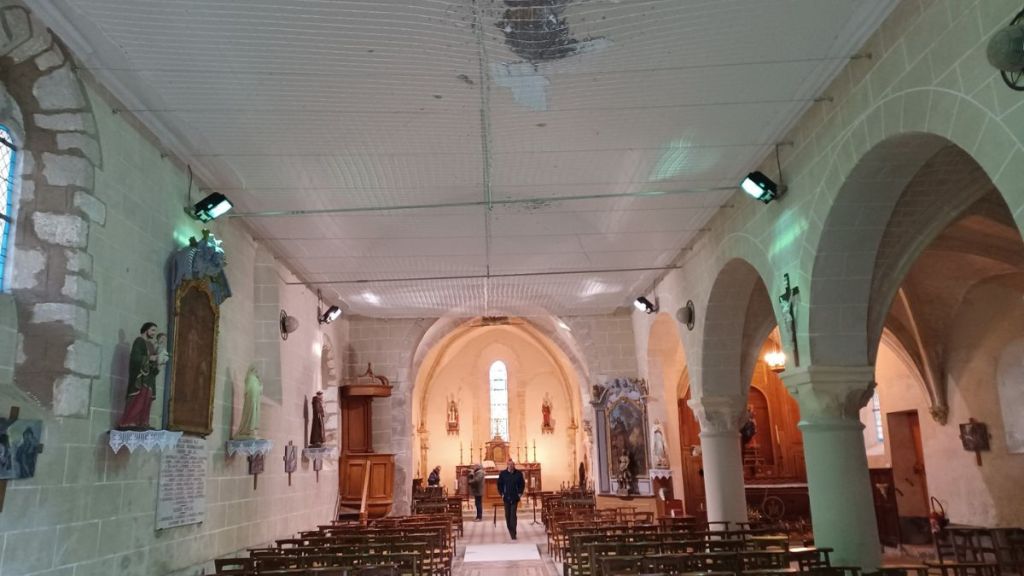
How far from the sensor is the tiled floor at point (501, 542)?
11242mm

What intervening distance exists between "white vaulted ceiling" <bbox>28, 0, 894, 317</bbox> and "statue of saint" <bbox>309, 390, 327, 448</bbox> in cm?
347

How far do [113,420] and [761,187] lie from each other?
6.34 m

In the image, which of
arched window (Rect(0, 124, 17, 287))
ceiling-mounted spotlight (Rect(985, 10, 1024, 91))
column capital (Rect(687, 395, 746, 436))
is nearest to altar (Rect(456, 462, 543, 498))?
column capital (Rect(687, 395, 746, 436))

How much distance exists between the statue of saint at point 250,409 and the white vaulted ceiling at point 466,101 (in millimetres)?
2044

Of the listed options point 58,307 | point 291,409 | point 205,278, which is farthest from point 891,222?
point 291,409

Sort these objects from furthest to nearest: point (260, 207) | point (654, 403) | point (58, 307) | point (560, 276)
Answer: point (654, 403) → point (560, 276) → point (260, 207) → point (58, 307)

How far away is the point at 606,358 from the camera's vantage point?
55.2 ft

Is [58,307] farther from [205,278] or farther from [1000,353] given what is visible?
[1000,353]

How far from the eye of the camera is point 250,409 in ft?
30.6

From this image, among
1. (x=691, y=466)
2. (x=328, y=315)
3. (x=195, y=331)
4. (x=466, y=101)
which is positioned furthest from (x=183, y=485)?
(x=691, y=466)

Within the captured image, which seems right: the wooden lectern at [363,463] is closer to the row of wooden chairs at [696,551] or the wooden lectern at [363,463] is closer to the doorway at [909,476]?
the row of wooden chairs at [696,551]

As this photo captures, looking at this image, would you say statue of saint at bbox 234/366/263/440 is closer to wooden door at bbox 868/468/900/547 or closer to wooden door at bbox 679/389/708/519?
wooden door at bbox 679/389/708/519

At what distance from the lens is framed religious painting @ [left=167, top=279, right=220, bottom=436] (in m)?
7.21

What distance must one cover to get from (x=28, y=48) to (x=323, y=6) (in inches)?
83.5
